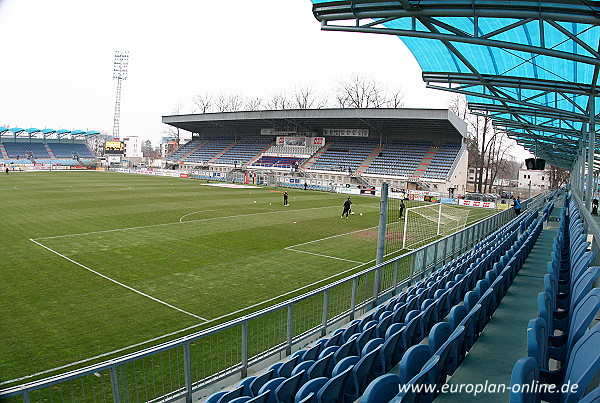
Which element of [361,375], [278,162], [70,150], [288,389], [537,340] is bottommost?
[288,389]

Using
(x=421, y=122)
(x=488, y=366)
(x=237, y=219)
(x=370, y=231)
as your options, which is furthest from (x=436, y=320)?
(x=421, y=122)

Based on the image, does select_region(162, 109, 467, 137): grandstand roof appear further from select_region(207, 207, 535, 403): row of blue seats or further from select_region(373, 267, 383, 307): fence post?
select_region(207, 207, 535, 403): row of blue seats

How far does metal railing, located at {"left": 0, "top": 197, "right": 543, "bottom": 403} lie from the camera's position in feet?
16.9

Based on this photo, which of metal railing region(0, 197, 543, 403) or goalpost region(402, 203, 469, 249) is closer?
metal railing region(0, 197, 543, 403)

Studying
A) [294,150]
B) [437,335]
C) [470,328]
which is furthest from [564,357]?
[294,150]

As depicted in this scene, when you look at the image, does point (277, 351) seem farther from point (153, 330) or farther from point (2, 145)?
point (2, 145)

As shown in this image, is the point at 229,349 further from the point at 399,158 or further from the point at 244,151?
the point at 244,151

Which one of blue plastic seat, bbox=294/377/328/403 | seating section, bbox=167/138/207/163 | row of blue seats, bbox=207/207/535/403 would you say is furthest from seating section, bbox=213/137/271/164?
blue plastic seat, bbox=294/377/328/403

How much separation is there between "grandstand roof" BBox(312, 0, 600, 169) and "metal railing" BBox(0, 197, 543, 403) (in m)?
5.30

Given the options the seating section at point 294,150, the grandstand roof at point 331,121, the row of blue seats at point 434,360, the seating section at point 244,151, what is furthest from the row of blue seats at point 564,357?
the seating section at point 244,151

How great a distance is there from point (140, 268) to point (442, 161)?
44.4m

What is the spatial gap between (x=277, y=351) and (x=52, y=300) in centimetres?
645

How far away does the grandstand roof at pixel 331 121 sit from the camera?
161 ft

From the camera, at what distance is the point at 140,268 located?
13203 mm
